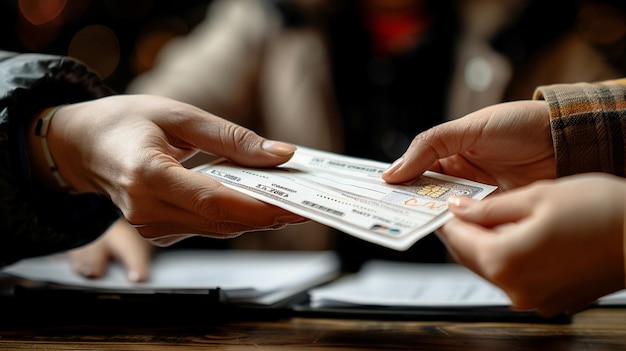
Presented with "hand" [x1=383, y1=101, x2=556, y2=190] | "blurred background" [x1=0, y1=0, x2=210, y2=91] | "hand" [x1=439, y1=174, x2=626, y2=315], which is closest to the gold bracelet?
"hand" [x1=383, y1=101, x2=556, y2=190]

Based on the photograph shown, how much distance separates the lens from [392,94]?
1.34 meters

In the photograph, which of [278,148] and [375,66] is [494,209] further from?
[375,66]

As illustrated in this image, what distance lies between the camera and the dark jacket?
27.2 inches

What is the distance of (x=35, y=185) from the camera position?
757mm

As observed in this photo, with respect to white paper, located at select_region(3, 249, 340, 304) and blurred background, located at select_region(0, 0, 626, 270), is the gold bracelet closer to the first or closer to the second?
white paper, located at select_region(3, 249, 340, 304)

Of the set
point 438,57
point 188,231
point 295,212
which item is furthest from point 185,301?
point 438,57

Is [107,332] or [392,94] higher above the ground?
[392,94]

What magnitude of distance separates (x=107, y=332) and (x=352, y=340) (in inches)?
10.5

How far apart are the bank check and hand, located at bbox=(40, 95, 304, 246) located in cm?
2

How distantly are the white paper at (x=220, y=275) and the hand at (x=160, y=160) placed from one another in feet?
0.34

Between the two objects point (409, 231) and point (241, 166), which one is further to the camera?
point (241, 166)

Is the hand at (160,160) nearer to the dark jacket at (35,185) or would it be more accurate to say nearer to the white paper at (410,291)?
the dark jacket at (35,185)

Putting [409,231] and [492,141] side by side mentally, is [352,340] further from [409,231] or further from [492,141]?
[492,141]

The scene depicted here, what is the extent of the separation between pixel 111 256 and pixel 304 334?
0.49 metres
